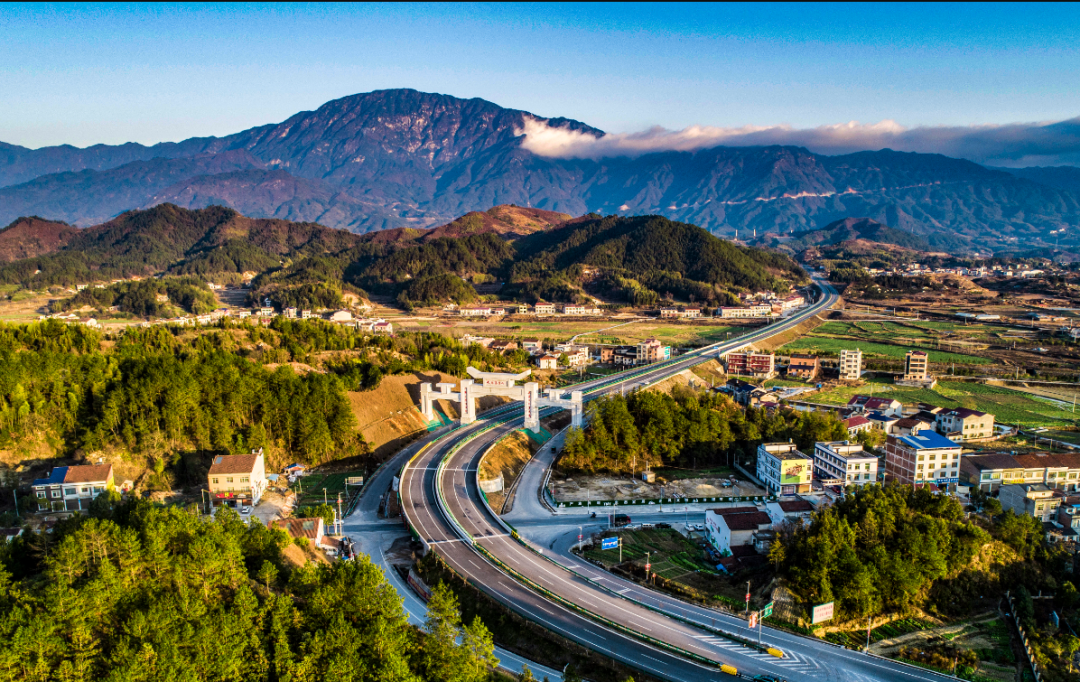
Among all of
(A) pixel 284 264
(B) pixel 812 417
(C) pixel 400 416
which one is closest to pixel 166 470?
(C) pixel 400 416

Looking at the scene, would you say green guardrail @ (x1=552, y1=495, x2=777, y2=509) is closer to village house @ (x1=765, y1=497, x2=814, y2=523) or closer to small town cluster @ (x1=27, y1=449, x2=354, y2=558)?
village house @ (x1=765, y1=497, x2=814, y2=523)

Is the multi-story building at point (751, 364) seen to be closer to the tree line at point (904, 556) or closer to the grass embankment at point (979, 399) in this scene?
the grass embankment at point (979, 399)

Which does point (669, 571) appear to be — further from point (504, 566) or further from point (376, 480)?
point (376, 480)

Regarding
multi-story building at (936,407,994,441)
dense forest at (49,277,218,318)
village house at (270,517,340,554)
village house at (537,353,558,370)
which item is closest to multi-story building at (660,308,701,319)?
village house at (537,353,558,370)

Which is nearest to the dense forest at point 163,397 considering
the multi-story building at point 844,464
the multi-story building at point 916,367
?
the multi-story building at point 844,464

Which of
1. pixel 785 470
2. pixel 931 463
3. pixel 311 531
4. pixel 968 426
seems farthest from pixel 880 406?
pixel 311 531
